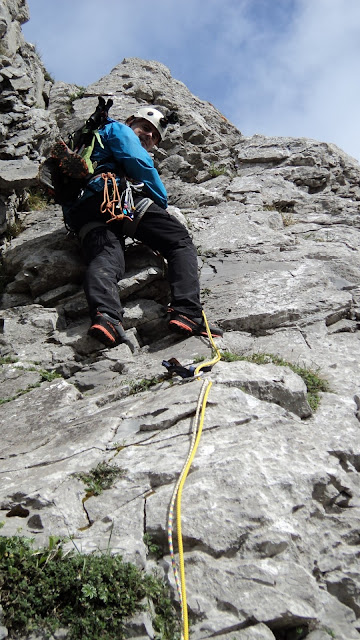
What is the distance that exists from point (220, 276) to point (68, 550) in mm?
5211

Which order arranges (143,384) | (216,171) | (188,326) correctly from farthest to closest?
(216,171) → (188,326) → (143,384)

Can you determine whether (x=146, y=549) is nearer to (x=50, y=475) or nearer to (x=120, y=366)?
(x=50, y=475)

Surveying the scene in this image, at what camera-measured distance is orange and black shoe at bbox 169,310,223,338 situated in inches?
251

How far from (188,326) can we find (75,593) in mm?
3769

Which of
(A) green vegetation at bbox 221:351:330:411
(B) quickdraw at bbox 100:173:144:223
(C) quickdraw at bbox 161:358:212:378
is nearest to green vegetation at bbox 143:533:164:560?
(C) quickdraw at bbox 161:358:212:378

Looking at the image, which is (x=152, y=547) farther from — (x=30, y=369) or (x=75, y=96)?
(x=75, y=96)

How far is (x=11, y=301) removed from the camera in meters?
7.51

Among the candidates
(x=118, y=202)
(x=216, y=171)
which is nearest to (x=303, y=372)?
(x=118, y=202)

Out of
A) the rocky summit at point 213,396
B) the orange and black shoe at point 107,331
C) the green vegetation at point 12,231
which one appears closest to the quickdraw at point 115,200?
the rocky summit at point 213,396

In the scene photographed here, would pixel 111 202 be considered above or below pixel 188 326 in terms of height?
above

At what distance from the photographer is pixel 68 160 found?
7.05 metres

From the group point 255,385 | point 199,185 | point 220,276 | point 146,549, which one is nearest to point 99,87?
point 199,185

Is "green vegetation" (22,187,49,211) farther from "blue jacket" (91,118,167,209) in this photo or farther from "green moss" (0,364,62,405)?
"green moss" (0,364,62,405)

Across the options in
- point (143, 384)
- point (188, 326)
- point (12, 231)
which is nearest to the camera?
point (143, 384)
